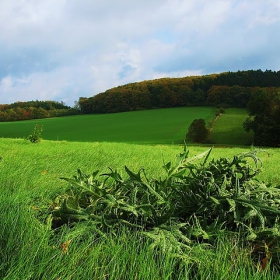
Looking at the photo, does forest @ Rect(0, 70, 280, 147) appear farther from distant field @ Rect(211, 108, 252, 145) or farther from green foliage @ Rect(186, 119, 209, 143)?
green foliage @ Rect(186, 119, 209, 143)

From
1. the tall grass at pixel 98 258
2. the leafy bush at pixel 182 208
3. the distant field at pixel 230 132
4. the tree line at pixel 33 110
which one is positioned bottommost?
the distant field at pixel 230 132

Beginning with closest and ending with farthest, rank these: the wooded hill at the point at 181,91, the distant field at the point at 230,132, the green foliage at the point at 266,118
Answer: the green foliage at the point at 266,118 < the distant field at the point at 230,132 < the wooded hill at the point at 181,91

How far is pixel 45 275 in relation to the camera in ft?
5.19

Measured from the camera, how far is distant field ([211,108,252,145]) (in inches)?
2061

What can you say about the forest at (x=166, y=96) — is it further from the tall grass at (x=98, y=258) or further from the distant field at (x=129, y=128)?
the tall grass at (x=98, y=258)

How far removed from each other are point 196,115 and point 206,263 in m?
71.4

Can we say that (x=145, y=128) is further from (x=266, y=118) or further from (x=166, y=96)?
(x=166, y=96)

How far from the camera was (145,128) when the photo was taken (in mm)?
60375

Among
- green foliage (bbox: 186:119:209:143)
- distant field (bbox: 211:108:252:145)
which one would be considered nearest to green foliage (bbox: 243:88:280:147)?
distant field (bbox: 211:108:252:145)

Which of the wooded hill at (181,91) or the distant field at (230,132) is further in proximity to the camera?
the wooded hill at (181,91)

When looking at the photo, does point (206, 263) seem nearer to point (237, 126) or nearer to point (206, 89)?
point (237, 126)

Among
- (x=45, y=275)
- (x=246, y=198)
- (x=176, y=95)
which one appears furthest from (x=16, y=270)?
(x=176, y=95)

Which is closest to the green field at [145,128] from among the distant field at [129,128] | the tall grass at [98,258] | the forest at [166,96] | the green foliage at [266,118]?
the distant field at [129,128]

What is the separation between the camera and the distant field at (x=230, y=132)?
52344 mm
